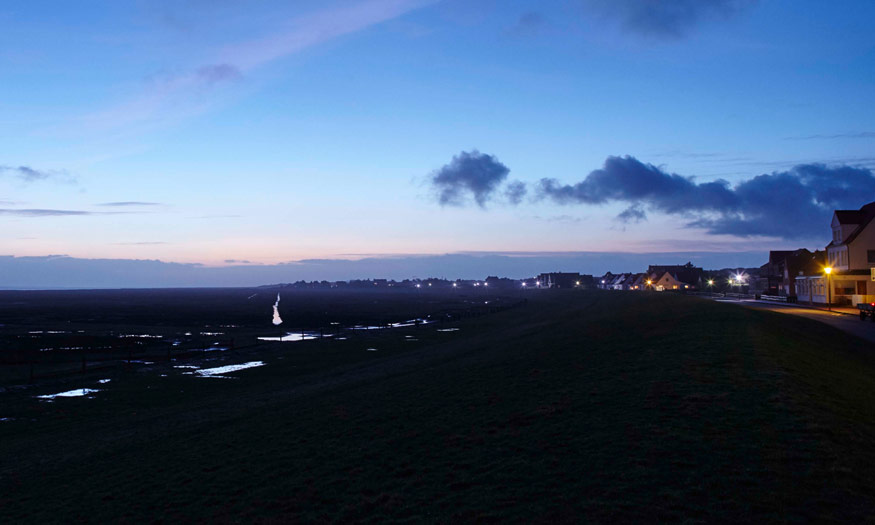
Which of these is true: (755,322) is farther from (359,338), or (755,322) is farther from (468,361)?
(359,338)

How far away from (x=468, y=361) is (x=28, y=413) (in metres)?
21.1

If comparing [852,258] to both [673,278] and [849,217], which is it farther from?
[673,278]

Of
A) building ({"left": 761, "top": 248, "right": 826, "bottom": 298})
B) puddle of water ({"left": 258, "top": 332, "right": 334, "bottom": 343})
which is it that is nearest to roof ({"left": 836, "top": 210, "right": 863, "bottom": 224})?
building ({"left": 761, "top": 248, "right": 826, "bottom": 298})

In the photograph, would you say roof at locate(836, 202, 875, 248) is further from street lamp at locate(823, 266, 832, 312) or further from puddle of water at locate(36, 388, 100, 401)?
puddle of water at locate(36, 388, 100, 401)

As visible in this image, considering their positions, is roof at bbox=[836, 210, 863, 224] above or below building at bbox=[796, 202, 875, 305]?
above

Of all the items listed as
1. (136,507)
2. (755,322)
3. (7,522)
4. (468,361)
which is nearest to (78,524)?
(136,507)

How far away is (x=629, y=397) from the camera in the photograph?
604 inches

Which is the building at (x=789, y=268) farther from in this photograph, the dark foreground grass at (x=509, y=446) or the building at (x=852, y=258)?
the dark foreground grass at (x=509, y=446)

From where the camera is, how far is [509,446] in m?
12.8

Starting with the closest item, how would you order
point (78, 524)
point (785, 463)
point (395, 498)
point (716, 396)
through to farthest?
1. point (785, 463)
2. point (395, 498)
3. point (78, 524)
4. point (716, 396)

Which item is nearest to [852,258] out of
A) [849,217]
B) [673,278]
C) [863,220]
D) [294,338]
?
[863,220]

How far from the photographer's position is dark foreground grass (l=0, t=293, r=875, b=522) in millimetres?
9320

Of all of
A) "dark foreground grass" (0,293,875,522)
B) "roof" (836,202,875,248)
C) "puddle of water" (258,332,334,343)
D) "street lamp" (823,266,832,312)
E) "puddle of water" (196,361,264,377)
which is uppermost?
"roof" (836,202,875,248)

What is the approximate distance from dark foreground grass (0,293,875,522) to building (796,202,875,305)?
44.9m
